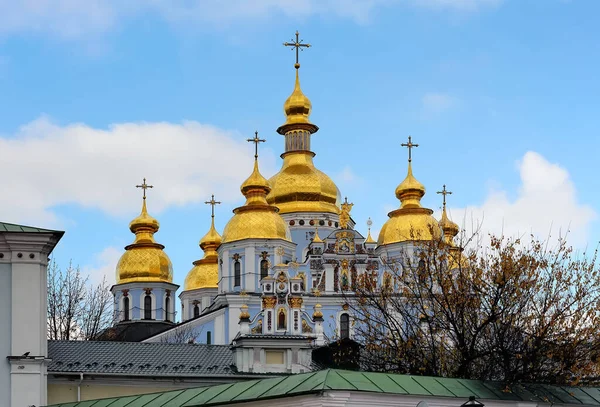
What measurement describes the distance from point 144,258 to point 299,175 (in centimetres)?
879

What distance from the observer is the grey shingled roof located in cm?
3331

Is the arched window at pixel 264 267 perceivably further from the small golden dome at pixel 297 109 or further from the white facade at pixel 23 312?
the white facade at pixel 23 312

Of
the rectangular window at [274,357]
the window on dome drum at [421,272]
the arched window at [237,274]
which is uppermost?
the arched window at [237,274]

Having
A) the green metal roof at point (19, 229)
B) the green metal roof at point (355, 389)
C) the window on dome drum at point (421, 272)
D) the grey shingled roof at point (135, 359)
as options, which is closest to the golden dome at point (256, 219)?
the grey shingled roof at point (135, 359)

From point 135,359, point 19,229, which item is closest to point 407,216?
point 135,359

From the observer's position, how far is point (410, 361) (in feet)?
104

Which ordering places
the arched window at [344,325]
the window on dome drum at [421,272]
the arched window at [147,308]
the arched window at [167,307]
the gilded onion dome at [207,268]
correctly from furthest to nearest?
the gilded onion dome at [207,268], the arched window at [167,307], the arched window at [147,308], the arched window at [344,325], the window on dome drum at [421,272]

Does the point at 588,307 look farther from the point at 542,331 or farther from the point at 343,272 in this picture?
the point at 343,272

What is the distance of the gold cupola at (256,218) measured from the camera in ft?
206

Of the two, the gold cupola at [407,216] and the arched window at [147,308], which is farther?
the arched window at [147,308]

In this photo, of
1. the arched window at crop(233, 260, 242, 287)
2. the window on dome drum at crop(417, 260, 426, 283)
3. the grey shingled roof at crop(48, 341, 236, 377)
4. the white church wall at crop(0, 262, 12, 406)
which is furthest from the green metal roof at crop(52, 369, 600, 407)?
the arched window at crop(233, 260, 242, 287)

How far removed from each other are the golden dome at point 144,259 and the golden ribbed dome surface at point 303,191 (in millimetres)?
6188

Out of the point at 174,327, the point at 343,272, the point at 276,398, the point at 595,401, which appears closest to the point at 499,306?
the point at 595,401

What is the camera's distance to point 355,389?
18.7 metres
